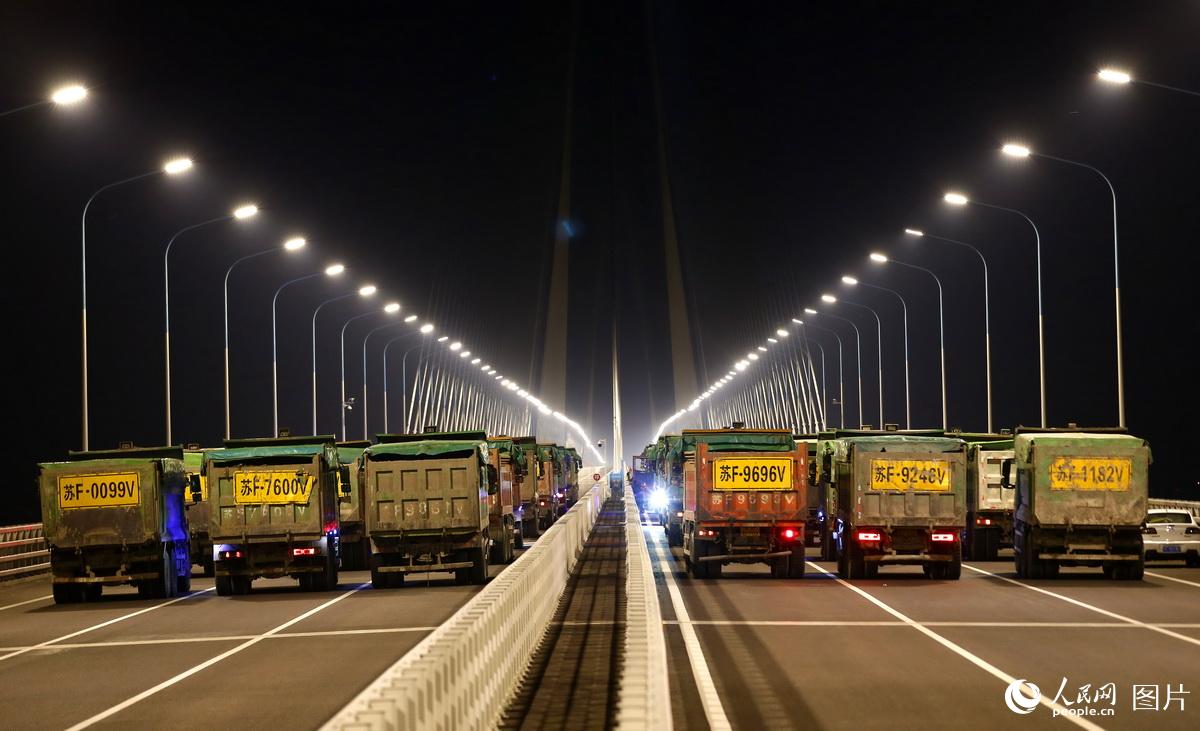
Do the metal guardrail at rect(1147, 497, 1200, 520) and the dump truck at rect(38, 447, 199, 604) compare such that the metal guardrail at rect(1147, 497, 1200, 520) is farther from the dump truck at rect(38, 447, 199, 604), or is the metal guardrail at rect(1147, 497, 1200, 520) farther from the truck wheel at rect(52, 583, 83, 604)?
the truck wheel at rect(52, 583, 83, 604)

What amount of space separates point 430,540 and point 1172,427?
6924cm

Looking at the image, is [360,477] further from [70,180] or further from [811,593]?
[70,180]

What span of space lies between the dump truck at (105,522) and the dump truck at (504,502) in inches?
233

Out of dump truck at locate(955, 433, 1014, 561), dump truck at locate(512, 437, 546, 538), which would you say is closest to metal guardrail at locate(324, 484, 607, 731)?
dump truck at locate(955, 433, 1014, 561)

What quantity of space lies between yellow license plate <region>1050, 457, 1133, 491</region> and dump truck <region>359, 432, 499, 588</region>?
9839 millimetres

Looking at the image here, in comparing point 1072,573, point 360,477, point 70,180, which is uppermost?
point 70,180

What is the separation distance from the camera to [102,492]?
30672 millimetres

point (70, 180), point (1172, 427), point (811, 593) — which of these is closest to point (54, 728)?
point (811, 593)

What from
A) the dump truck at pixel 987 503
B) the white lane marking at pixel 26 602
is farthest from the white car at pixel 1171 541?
the white lane marking at pixel 26 602

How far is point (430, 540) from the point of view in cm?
3142

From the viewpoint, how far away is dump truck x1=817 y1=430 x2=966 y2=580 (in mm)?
31266

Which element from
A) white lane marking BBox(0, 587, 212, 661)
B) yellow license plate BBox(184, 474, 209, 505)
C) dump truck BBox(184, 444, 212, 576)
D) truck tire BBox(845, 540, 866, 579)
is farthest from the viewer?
dump truck BBox(184, 444, 212, 576)

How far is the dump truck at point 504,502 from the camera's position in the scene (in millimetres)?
37594

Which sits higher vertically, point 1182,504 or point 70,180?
point 70,180
